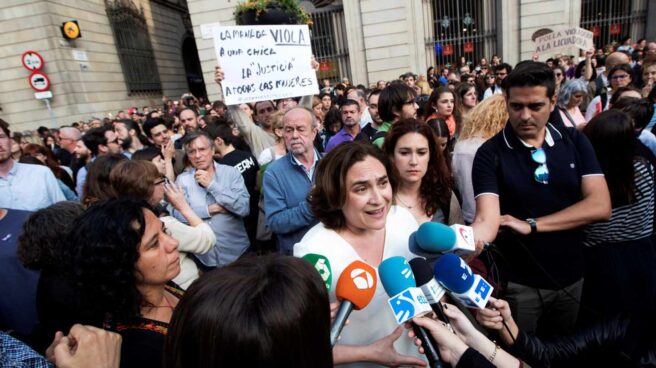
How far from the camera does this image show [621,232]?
232 cm

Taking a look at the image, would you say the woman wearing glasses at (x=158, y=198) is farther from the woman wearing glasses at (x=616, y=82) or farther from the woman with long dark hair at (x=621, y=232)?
the woman wearing glasses at (x=616, y=82)

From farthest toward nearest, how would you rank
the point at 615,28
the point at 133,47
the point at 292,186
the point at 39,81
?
the point at 133,47, the point at 615,28, the point at 39,81, the point at 292,186

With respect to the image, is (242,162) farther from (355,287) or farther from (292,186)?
(355,287)

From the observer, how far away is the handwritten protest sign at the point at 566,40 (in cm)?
665

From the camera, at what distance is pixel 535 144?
2033 millimetres

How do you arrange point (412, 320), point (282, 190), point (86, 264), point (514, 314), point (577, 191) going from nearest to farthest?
point (412, 320), point (86, 264), point (577, 191), point (514, 314), point (282, 190)

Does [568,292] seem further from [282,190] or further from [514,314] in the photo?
[282,190]

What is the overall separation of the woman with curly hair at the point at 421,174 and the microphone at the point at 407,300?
3.71ft

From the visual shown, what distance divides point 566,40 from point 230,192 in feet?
23.7

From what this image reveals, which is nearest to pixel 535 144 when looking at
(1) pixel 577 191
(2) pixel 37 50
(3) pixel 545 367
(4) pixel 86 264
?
(1) pixel 577 191

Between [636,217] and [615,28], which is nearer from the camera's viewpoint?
[636,217]

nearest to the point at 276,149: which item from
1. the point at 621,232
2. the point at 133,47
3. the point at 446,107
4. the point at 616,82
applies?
the point at 446,107

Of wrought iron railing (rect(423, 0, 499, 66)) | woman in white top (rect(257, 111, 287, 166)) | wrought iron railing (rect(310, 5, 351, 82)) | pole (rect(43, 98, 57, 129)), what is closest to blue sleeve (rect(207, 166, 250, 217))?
woman in white top (rect(257, 111, 287, 166))

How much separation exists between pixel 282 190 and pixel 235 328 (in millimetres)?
2019
